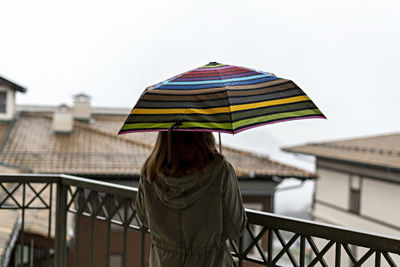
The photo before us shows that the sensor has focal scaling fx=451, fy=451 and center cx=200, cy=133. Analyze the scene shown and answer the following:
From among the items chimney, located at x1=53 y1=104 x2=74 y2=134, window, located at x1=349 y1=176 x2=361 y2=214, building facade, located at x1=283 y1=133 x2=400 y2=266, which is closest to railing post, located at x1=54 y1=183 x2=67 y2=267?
building facade, located at x1=283 y1=133 x2=400 y2=266

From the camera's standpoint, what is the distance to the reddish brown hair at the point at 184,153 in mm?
1463

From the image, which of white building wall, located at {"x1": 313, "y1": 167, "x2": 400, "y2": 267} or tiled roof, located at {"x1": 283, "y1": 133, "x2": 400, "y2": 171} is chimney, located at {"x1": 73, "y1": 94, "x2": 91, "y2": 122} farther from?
white building wall, located at {"x1": 313, "y1": 167, "x2": 400, "y2": 267}

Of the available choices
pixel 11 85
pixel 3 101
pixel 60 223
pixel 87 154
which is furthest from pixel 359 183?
pixel 60 223

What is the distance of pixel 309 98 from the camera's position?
1529 mm

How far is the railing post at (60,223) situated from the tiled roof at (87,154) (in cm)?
565

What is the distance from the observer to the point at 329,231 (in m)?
1.46

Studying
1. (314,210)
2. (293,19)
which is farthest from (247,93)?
(293,19)

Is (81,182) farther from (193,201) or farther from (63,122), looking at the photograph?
(63,122)

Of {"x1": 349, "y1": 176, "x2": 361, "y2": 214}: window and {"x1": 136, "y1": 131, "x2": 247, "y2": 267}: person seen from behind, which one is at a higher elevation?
{"x1": 136, "y1": 131, "x2": 247, "y2": 267}: person seen from behind

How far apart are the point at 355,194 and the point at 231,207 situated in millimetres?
11067

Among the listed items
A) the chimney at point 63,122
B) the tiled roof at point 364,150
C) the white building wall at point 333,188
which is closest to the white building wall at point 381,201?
the tiled roof at point 364,150

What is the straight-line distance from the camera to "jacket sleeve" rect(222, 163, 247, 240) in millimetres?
1465

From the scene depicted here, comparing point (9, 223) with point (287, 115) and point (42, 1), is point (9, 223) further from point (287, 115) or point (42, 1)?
point (42, 1)

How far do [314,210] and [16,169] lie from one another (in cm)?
955
